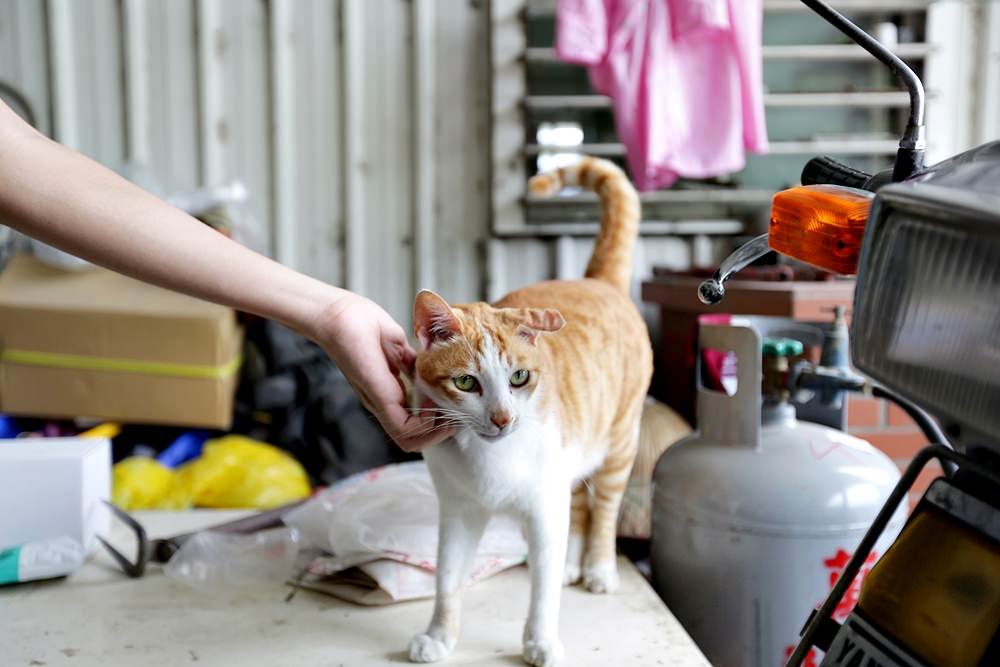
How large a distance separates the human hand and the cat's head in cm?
3

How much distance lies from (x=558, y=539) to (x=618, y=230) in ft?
2.22

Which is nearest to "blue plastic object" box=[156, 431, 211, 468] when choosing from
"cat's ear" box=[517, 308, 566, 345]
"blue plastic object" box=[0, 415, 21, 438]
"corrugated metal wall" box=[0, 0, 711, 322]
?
"blue plastic object" box=[0, 415, 21, 438]

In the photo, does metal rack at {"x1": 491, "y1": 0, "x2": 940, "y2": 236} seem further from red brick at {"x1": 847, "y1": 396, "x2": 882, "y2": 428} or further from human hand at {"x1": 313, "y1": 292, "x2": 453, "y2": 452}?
human hand at {"x1": 313, "y1": 292, "x2": 453, "y2": 452}

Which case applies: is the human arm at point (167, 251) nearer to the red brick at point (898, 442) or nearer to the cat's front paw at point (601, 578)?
the cat's front paw at point (601, 578)

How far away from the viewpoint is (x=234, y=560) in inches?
51.5

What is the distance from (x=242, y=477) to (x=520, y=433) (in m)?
1.22

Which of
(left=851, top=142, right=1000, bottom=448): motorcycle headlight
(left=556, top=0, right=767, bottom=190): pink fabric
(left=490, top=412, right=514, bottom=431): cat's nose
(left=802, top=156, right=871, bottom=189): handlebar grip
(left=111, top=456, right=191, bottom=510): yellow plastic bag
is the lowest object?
(left=111, top=456, right=191, bottom=510): yellow plastic bag

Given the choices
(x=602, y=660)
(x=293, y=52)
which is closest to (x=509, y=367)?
(x=602, y=660)

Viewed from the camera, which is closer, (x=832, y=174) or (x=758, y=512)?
(x=832, y=174)

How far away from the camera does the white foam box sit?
1.26 meters

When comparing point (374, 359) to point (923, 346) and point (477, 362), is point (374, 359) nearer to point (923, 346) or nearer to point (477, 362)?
point (477, 362)

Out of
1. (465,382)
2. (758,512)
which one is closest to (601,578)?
(758,512)

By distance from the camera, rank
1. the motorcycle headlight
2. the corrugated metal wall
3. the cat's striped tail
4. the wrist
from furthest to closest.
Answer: the corrugated metal wall, the cat's striped tail, the wrist, the motorcycle headlight

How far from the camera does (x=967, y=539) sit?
535 millimetres
